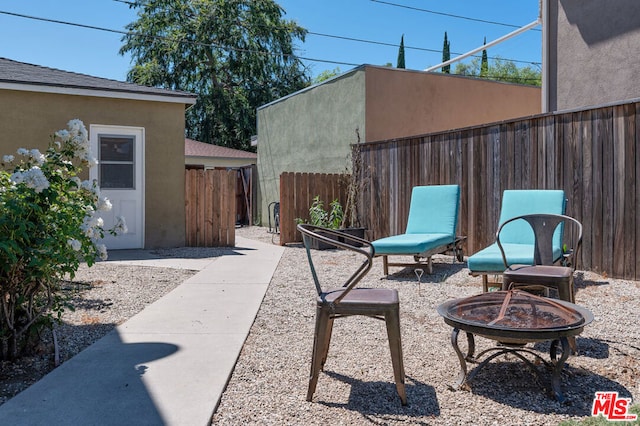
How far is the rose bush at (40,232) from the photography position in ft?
9.50

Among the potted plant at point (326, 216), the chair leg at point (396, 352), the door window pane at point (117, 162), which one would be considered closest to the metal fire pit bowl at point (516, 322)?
the chair leg at point (396, 352)

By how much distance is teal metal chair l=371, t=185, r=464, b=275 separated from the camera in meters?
6.40

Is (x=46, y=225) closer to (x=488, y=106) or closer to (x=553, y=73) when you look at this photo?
(x=553, y=73)

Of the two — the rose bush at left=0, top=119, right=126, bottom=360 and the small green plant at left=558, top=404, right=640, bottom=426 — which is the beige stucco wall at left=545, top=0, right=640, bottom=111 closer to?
the small green plant at left=558, top=404, right=640, bottom=426

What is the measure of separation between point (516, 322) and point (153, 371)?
209 centimetres

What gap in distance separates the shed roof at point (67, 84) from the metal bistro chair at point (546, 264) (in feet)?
23.3

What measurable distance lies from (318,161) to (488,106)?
465 cm

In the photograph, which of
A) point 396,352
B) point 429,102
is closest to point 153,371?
point 396,352

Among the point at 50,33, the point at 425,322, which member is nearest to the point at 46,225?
the point at 425,322

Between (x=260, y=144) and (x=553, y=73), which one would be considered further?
(x=260, y=144)

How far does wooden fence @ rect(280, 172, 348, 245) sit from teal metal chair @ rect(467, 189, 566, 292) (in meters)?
5.81

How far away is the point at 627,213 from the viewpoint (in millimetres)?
5824

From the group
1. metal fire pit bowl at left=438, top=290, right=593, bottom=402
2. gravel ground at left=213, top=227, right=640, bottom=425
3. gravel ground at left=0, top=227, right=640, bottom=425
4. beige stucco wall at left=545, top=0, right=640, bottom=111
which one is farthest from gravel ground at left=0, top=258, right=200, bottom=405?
beige stucco wall at left=545, top=0, right=640, bottom=111

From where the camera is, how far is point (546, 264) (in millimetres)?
4469
